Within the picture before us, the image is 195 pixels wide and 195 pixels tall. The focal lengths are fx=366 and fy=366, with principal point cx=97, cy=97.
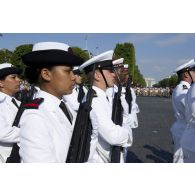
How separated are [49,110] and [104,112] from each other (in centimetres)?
96

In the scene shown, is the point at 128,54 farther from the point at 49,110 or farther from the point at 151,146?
the point at 49,110

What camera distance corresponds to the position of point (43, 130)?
6.48ft

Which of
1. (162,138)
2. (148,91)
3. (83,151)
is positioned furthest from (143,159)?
(148,91)

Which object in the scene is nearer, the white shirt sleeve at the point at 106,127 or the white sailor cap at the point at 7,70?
the white shirt sleeve at the point at 106,127

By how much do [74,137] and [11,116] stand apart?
209 centimetres

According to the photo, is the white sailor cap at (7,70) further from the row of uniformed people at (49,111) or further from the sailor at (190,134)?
the row of uniformed people at (49,111)

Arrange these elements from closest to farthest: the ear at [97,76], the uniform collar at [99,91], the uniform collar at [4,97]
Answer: the uniform collar at [99,91]
the ear at [97,76]
the uniform collar at [4,97]

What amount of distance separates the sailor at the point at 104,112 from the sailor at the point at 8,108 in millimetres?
882

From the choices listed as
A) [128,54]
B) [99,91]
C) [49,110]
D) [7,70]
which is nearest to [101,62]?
[99,91]

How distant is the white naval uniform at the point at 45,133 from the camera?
6.35 ft

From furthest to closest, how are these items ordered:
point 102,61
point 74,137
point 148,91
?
point 148,91
point 102,61
point 74,137

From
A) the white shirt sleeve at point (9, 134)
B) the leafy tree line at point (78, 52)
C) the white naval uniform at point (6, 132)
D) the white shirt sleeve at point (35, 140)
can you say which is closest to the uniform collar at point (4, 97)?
the white naval uniform at point (6, 132)

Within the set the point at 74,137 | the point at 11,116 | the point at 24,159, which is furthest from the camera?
the point at 11,116

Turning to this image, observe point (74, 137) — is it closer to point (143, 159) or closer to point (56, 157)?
point (56, 157)
